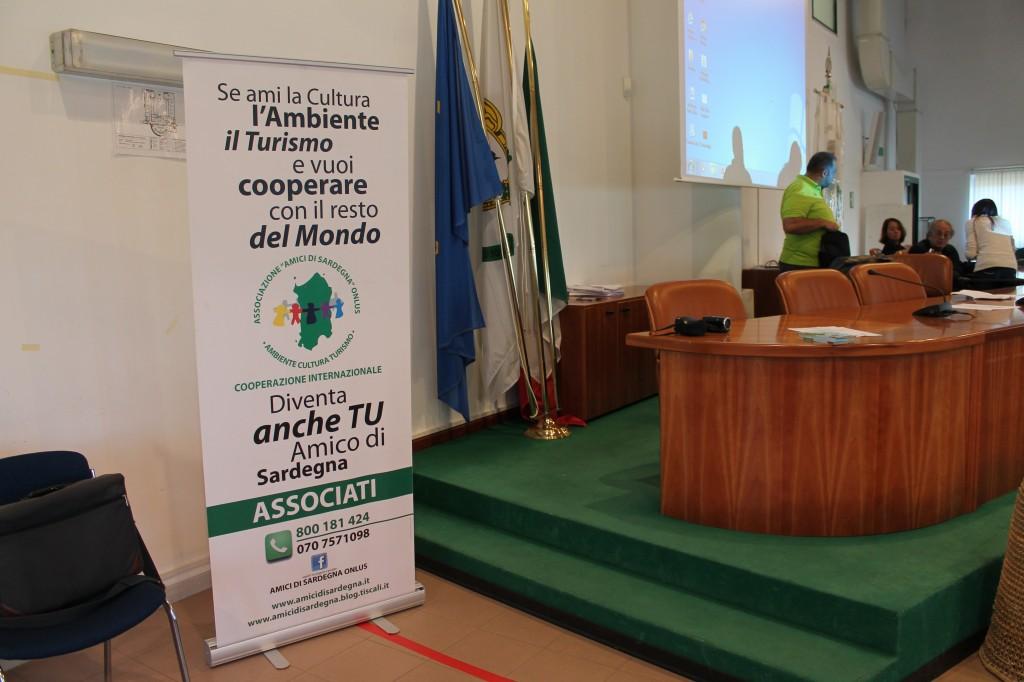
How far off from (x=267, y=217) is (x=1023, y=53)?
12.4 metres

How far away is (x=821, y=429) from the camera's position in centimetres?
279

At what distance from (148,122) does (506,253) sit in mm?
1770

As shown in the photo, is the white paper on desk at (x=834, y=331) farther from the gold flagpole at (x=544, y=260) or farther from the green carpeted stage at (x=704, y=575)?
the gold flagpole at (x=544, y=260)

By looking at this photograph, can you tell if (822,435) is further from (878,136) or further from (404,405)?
(878,136)

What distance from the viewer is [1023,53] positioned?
11.6m

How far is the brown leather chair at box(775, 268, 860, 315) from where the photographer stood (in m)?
3.99

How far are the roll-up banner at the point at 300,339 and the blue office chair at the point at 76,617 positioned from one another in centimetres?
36

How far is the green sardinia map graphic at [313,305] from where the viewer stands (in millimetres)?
2748

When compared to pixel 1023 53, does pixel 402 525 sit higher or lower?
lower

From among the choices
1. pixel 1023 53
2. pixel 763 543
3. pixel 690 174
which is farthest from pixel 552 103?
pixel 1023 53

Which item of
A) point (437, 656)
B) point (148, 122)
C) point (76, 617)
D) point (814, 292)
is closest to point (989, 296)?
point (814, 292)

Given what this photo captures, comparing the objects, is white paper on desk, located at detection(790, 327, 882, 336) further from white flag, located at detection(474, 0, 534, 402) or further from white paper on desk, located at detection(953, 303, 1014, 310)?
white flag, located at detection(474, 0, 534, 402)

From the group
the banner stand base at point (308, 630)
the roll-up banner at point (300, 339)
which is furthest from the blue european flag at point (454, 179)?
the banner stand base at point (308, 630)

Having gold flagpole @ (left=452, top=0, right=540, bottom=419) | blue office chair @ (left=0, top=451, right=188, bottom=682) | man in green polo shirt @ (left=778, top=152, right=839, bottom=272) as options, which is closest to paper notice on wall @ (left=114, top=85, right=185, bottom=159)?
blue office chair @ (left=0, top=451, right=188, bottom=682)
